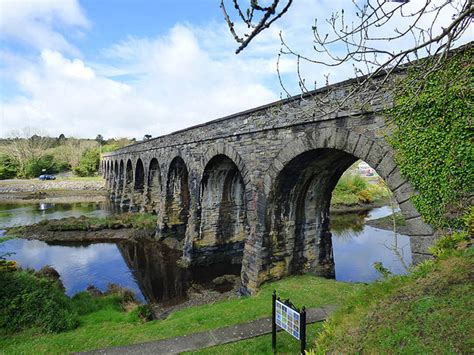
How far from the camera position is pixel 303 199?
9.52 metres

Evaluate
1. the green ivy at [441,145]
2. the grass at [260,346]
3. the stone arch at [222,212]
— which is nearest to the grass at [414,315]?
the grass at [260,346]

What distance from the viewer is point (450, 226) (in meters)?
5.23

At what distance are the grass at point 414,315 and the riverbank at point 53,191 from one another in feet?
119

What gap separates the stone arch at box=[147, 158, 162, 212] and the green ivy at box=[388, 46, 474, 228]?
58.3 ft

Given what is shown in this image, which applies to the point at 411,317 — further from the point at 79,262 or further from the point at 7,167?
the point at 7,167

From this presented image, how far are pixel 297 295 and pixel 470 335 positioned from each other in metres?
4.97

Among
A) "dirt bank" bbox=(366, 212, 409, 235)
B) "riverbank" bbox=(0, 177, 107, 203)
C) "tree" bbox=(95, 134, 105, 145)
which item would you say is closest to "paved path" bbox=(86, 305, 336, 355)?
"dirt bank" bbox=(366, 212, 409, 235)

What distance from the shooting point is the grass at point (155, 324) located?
598 cm

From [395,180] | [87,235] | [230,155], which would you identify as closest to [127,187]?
[87,235]

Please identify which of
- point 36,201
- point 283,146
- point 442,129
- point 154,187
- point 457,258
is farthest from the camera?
point 36,201

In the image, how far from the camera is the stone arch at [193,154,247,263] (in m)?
13.3

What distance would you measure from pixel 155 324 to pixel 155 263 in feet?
24.3

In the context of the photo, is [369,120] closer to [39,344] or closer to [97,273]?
[39,344]

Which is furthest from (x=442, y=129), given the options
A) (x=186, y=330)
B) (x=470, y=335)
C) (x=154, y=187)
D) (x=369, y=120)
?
(x=154, y=187)
